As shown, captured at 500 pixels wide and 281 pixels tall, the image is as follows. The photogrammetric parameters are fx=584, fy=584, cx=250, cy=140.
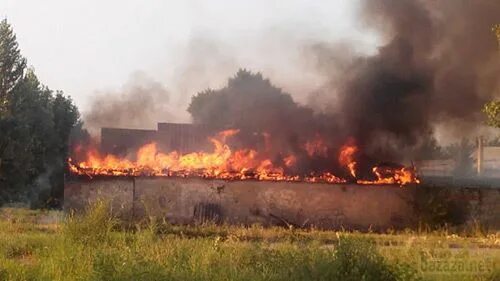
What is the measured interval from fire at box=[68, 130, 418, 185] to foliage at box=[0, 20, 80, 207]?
34.6 ft

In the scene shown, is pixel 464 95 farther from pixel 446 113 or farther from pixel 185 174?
pixel 185 174

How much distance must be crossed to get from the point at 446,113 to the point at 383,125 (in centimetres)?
284

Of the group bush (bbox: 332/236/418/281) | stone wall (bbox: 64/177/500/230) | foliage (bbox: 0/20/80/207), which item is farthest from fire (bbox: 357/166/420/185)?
foliage (bbox: 0/20/80/207)

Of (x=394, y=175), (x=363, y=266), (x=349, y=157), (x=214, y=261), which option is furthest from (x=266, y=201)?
(x=363, y=266)

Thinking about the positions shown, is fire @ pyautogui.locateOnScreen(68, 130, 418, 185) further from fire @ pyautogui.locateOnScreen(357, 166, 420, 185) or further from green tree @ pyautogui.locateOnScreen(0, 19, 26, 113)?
green tree @ pyautogui.locateOnScreen(0, 19, 26, 113)

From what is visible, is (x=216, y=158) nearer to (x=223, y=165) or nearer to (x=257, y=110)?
(x=223, y=165)

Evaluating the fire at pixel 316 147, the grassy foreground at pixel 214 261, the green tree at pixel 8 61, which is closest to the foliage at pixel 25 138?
the green tree at pixel 8 61

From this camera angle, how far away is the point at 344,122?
25719mm

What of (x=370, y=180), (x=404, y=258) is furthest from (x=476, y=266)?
(x=370, y=180)

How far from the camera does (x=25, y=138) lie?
33.5 meters

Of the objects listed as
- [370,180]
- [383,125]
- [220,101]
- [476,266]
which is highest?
[220,101]

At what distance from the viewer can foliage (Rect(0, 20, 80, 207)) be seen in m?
32.6

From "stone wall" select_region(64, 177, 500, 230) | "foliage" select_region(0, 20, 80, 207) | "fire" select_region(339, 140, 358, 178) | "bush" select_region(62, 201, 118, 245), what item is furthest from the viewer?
A: "foliage" select_region(0, 20, 80, 207)

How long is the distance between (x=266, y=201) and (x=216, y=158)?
11.4 feet
